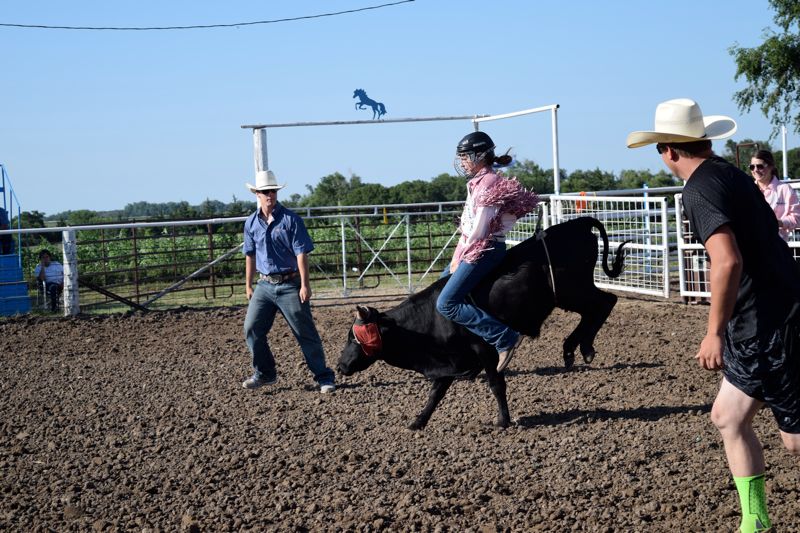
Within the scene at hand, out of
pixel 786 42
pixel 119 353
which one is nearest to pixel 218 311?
pixel 119 353

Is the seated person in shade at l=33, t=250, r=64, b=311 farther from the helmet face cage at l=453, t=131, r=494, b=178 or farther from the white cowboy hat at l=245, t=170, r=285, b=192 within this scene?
the helmet face cage at l=453, t=131, r=494, b=178

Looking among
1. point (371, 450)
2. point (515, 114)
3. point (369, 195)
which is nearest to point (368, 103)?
point (515, 114)

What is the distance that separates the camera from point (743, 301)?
3.56m

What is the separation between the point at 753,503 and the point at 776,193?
5716 mm

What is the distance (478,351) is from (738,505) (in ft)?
7.66

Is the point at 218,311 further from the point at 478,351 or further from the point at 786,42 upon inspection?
the point at 786,42

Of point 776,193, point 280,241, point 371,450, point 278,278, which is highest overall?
point 776,193

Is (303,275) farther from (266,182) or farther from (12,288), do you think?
(12,288)

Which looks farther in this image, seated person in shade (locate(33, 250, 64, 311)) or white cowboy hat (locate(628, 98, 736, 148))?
seated person in shade (locate(33, 250, 64, 311))

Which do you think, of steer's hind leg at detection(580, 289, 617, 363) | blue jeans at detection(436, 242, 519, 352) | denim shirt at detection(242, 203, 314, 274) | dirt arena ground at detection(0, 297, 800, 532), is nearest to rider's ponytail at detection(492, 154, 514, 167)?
blue jeans at detection(436, 242, 519, 352)

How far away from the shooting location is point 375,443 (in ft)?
19.6

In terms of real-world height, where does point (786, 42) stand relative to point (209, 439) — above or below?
above

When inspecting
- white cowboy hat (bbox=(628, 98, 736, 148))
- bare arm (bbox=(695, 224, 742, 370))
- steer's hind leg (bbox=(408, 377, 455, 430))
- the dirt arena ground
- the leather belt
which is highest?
white cowboy hat (bbox=(628, 98, 736, 148))

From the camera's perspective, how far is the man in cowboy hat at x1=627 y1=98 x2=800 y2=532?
11.2ft
